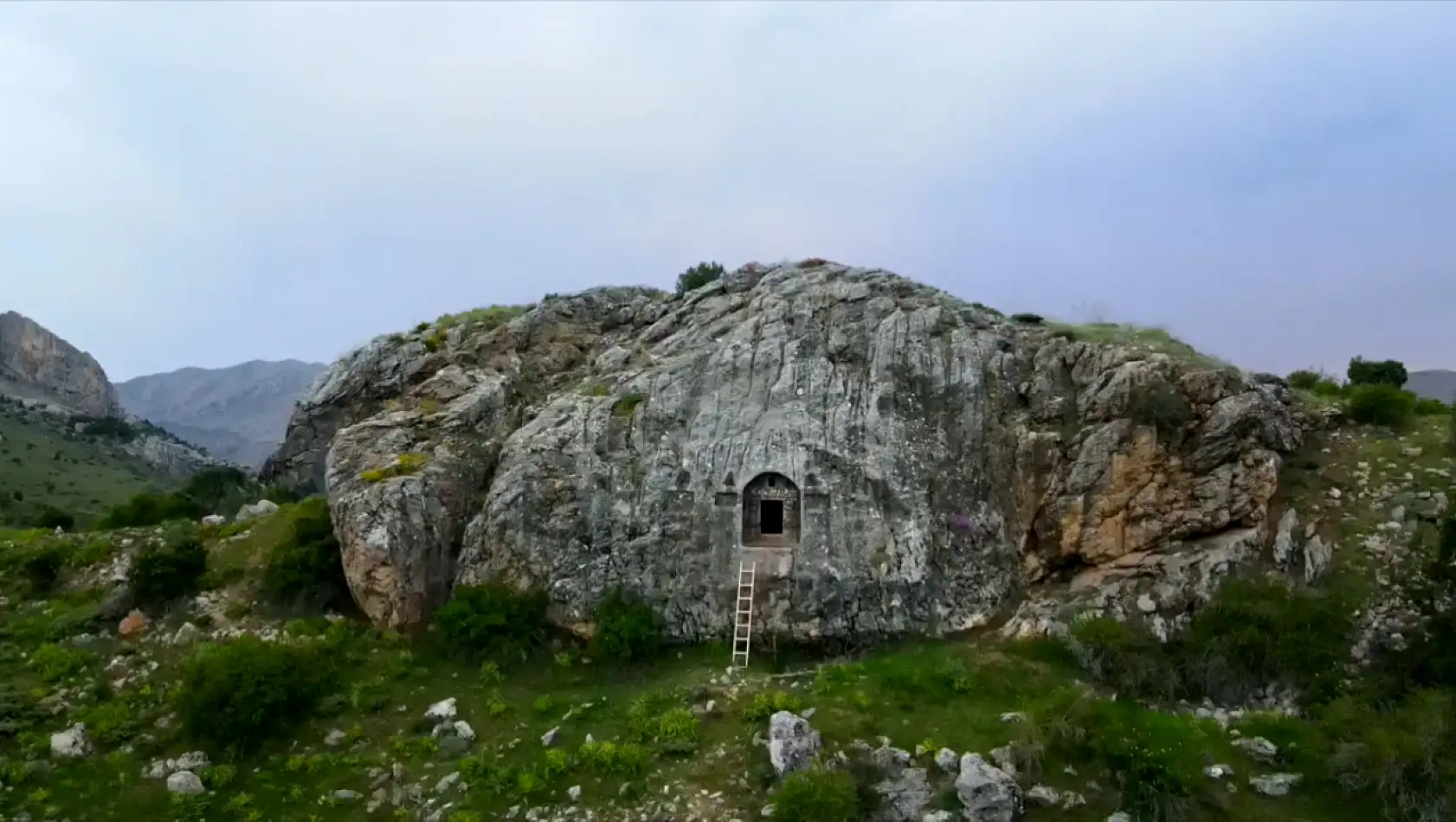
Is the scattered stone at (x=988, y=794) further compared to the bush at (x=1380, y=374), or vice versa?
the bush at (x=1380, y=374)

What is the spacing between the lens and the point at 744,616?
17.1 meters

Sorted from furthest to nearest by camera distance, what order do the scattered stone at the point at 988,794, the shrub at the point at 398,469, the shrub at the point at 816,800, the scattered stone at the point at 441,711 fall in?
the shrub at the point at 398,469 < the scattered stone at the point at 441,711 < the scattered stone at the point at 988,794 < the shrub at the point at 816,800

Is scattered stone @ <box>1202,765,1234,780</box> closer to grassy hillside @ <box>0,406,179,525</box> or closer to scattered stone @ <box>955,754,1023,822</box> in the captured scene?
scattered stone @ <box>955,754,1023,822</box>

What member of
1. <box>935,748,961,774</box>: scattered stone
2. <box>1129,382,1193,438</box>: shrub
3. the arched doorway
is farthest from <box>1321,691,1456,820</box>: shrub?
the arched doorway

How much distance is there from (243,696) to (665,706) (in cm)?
721

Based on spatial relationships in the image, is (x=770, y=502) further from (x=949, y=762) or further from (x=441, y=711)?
(x=441, y=711)

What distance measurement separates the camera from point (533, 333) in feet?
73.6

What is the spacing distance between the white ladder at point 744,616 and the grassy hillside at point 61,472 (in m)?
35.3

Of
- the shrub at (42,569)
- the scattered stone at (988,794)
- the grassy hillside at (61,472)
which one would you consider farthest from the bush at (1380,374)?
the grassy hillside at (61,472)

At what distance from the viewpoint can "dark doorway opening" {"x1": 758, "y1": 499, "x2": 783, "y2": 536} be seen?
18625 mm

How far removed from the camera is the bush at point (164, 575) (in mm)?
18406

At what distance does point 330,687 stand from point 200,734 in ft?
6.97

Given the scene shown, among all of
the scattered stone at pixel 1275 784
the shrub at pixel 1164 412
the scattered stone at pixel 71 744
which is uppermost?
the shrub at pixel 1164 412

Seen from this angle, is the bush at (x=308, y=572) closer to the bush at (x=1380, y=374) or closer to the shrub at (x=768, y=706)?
the shrub at (x=768, y=706)
